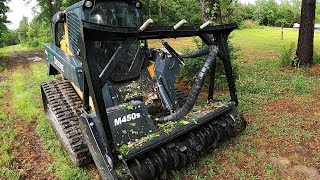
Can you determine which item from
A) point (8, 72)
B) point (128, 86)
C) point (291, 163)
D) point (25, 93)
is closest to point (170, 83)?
point (128, 86)

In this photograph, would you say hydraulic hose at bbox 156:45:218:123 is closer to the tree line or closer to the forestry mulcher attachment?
the forestry mulcher attachment

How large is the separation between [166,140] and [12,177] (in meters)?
2.00

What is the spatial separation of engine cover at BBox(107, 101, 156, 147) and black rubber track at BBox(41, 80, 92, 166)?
0.77 meters

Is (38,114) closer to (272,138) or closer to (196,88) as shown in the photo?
(196,88)

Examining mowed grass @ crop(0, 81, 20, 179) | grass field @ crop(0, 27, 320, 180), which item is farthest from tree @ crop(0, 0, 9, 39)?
mowed grass @ crop(0, 81, 20, 179)

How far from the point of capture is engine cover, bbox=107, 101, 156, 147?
3420 millimetres

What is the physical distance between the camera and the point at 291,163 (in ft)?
13.0

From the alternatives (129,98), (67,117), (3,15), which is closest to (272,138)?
(129,98)

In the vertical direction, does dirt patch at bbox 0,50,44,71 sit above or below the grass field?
above

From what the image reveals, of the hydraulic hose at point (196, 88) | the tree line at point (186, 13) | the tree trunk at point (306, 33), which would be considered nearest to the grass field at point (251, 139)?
the hydraulic hose at point (196, 88)

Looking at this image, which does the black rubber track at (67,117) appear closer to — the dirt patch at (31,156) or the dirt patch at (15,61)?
the dirt patch at (31,156)

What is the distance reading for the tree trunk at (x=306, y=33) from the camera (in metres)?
8.66

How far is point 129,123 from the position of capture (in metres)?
3.54

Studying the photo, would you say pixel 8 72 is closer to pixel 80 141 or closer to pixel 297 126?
pixel 80 141
